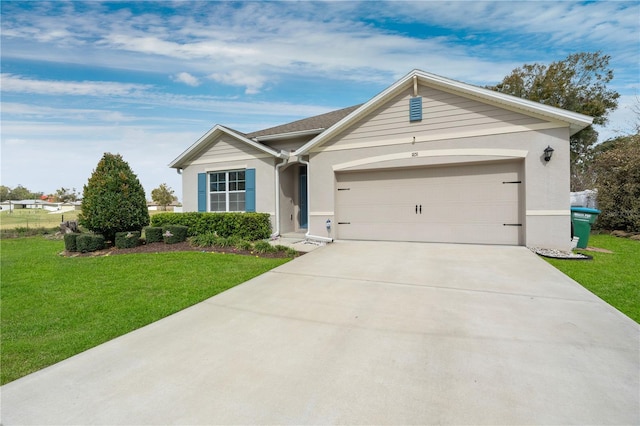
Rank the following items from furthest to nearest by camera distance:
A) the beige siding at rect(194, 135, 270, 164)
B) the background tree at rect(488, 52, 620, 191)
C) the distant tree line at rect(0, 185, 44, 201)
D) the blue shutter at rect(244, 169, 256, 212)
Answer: the distant tree line at rect(0, 185, 44, 201) < the background tree at rect(488, 52, 620, 191) < the beige siding at rect(194, 135, 270, 164) < the blue shutter at rect(244, 169, 256, 212)

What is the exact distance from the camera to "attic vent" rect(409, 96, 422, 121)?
8258 mm

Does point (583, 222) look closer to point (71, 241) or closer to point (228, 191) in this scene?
point (228, 191)

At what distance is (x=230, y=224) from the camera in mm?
10016

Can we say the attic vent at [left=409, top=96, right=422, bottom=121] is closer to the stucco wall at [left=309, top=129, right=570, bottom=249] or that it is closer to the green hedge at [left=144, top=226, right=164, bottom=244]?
the stucco wall at [left=309, top=129, right=570, bottom=249]

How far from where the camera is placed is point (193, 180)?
1230 centimetres

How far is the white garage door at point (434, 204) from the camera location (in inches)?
305

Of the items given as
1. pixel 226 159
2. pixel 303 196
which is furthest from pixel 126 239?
pixel 303 196

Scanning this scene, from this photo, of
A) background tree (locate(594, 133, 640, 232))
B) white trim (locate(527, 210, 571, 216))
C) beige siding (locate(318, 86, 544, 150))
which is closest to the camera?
white trim (locate(527, 210, 571, 216))

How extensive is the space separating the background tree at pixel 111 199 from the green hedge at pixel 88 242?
40 cm

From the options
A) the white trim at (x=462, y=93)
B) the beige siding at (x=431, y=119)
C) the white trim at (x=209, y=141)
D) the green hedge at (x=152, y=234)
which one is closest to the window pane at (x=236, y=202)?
the white trim at (x=209, y=141)

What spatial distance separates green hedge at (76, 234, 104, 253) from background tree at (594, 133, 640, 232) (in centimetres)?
1834

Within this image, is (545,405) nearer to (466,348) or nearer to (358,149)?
(466,348)

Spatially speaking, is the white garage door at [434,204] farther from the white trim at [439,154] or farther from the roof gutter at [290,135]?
the roof gutter at [290,135]

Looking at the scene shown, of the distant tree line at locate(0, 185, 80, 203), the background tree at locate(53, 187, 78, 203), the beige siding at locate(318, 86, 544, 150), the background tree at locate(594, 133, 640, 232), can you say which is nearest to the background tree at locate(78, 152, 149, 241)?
the beige siding at locate(318, 86, 544, 150)
